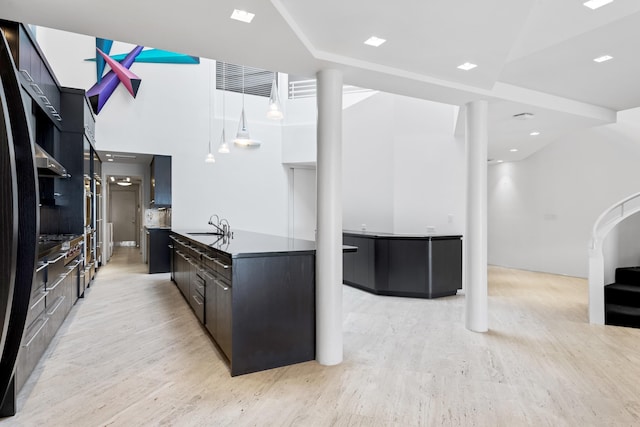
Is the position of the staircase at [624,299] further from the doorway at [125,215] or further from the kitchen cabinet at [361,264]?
the doorway at [125,215]

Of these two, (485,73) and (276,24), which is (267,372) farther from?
(485,73)

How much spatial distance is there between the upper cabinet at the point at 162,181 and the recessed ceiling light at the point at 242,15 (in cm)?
617

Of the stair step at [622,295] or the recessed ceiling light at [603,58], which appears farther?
the stair step at [622,295]

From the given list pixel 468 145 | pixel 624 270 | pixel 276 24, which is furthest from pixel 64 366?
pixel 624 270

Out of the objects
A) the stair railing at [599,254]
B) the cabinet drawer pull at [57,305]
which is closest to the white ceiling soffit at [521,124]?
the stair railing at [599,254]

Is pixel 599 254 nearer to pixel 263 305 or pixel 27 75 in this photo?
pixel 263 305

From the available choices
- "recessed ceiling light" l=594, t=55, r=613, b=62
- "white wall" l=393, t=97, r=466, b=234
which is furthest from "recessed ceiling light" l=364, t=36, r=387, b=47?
"white wall" l=393, t=97, r=466, b=234

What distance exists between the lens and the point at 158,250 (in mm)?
7758

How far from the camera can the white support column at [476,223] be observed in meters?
4.13

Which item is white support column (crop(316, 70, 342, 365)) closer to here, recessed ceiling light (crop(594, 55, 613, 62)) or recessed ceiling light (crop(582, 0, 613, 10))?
recessed ceiling light (crop(582, 0, 613, 10))

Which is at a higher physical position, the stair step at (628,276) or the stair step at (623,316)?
the stair step at (628,276)

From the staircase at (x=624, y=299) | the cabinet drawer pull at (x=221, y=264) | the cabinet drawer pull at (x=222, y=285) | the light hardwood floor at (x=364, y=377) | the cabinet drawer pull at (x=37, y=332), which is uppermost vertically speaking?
the cabinet drawer pull at (x=221, y=264)

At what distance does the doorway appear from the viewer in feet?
47.5

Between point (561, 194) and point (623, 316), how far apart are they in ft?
13.5
